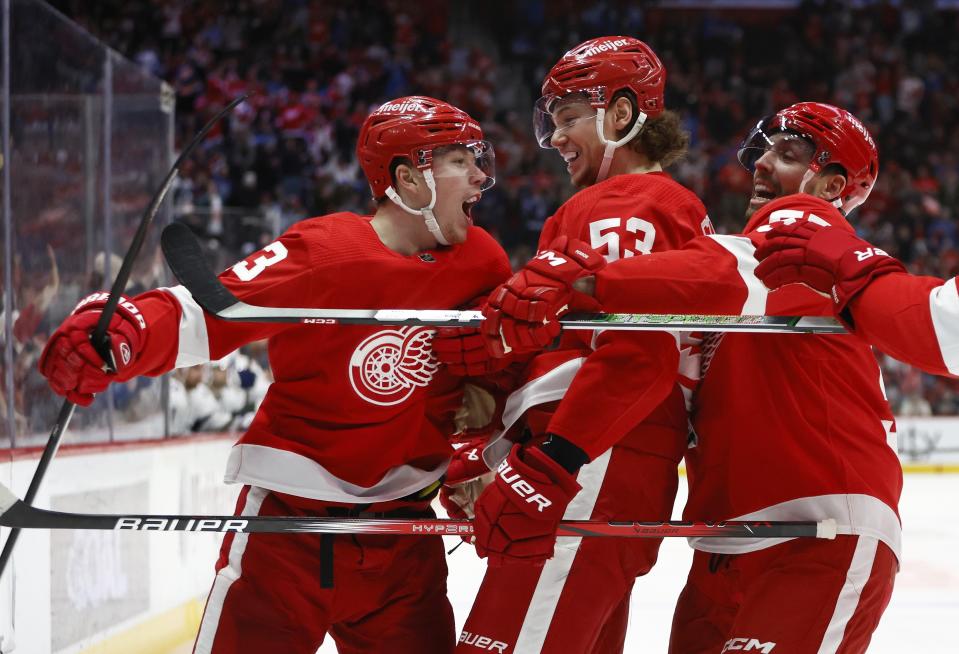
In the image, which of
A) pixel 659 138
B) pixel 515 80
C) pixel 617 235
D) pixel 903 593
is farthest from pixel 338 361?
pixel 515 80

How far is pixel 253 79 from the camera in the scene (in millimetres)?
12742

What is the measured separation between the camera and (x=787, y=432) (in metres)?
1.94

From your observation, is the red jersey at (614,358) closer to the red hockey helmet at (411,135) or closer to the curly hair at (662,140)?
the curly hair at (662,140)

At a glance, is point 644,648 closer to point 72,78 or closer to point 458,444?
point 458,444

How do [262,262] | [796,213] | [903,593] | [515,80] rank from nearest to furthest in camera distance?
[796,213], [262,262], [903,593], [515,80]

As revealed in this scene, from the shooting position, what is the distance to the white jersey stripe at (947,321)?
1533 mm

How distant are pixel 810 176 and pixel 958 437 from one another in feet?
25.4

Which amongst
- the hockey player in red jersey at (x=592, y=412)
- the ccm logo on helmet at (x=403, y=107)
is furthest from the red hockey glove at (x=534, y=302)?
the ccm logo on helmet at (x=403, y=107)

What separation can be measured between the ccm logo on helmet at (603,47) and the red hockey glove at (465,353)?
0.61 metres

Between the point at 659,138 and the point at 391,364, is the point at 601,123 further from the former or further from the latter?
the point at 391,364

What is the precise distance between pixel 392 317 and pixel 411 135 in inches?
21.7

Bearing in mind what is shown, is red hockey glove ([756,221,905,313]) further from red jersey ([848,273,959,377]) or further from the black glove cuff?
the black glove cuff

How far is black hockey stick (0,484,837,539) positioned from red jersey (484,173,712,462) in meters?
0.15

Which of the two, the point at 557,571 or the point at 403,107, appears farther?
the point at 403,107
